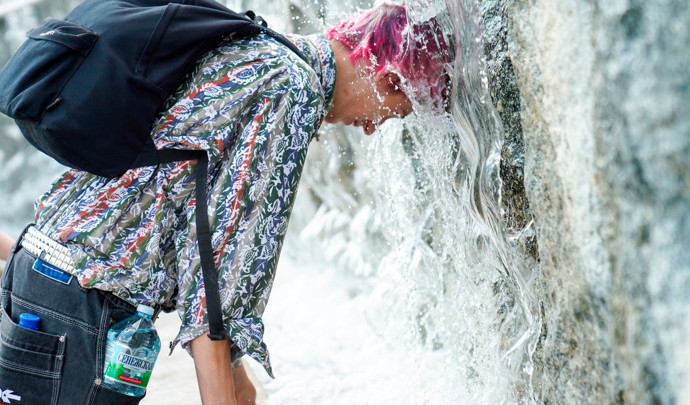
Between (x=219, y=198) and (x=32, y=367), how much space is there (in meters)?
0.61

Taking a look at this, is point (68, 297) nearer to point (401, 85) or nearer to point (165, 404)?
point (401, 85)

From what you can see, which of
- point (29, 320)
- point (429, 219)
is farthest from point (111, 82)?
point (429, 219)

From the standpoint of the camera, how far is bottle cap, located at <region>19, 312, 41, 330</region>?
1788 mm

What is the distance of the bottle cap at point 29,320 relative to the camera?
1788 mm

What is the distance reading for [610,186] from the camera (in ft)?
4.33

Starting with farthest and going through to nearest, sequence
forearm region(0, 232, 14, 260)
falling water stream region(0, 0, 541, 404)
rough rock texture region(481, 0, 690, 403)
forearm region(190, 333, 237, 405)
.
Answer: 1. forearm region(0, 232, 14, 260)
2. falling water stream region(0, 0, 541, 404)
3. forearm region(190, 333, 237, 405)
4. rough rock texture region(481, 0, 690, 403)

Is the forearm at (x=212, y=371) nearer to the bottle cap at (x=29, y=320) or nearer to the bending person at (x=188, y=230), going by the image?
the bending person at (x=188, y=230)

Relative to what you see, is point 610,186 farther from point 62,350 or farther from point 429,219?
point 429,219

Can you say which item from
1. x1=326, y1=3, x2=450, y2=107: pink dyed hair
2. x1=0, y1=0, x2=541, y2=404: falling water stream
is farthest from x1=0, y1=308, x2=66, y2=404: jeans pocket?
x1=0, y1=0, x2=541, y2=404: falling water stream

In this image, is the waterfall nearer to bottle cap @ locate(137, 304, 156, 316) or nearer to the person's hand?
the person's hand

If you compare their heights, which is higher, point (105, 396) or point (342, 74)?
point (342, 74)

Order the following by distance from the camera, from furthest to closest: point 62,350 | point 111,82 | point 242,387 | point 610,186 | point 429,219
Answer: point 429,219
point 242,387
point 62,350
point 111,82
point 610,186

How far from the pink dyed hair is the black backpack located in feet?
1.42

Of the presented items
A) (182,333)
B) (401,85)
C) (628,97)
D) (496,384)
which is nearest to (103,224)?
(182,333)
